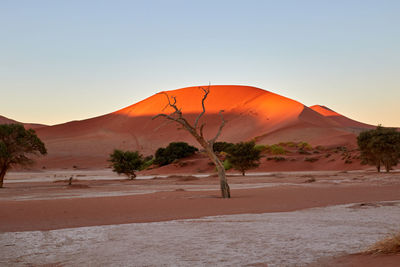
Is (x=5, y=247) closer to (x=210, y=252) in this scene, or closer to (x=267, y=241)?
(x=210, y=252)

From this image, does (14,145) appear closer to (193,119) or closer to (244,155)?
(244,155)

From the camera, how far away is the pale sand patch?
6910 mm

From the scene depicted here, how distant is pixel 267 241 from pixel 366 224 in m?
3.25

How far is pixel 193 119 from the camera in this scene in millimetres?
108500

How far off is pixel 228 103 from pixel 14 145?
9339cm

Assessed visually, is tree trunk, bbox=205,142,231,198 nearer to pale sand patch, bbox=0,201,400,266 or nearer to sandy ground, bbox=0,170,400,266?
sandy ground, bbox=0,170,400,266

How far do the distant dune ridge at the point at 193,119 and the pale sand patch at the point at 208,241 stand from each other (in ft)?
195

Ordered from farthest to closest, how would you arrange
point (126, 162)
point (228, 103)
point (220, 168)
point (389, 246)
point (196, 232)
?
point (228, 103) → point (126, 162) → point (220, 168) → point (196, 232) → point (389, 246)

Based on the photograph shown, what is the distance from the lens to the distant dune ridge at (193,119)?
273 feet

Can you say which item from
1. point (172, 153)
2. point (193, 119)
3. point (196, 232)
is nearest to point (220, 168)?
point (196, 232)

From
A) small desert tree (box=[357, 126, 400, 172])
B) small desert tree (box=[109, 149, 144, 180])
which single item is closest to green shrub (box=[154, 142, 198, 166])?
small desert tree (box=[109, 149, 144, 180])

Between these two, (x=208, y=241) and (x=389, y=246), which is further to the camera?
(x=208, y=241)

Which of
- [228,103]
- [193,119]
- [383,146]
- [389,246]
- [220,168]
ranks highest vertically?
[228,103]

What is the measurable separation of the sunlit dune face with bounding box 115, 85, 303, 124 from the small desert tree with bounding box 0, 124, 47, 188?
7626 centimetres
